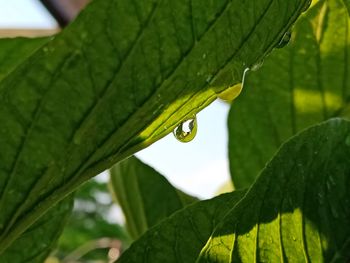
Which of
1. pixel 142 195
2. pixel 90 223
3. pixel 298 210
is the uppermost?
pixel 90 223

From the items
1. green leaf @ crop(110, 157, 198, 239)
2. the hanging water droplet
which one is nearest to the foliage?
the hanging water droplet

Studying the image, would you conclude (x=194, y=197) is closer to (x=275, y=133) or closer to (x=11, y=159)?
(x=275, y=133)

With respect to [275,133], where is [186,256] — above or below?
Result: below

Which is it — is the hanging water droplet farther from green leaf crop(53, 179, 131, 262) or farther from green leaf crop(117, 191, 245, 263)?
green leaf crop(53, 179, 131, 262)

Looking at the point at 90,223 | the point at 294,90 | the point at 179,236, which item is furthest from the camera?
the point at 90,223

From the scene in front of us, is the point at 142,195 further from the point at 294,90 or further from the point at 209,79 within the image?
the point at 209,79

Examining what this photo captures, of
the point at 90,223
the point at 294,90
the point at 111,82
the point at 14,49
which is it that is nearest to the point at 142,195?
the point at 294,90

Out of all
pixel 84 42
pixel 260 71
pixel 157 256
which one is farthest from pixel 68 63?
pixel 260 71
